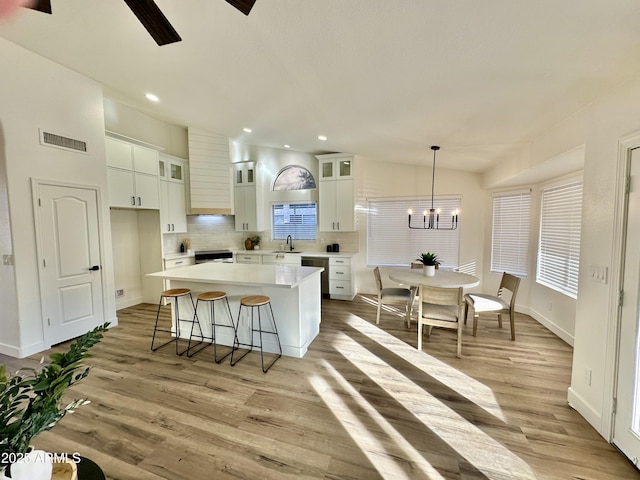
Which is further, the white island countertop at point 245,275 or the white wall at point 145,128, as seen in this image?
the white wall at point 145,128

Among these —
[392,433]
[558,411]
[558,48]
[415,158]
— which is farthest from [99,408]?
[415,158]

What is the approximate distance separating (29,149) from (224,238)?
3387mm

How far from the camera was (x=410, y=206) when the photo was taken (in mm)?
5375

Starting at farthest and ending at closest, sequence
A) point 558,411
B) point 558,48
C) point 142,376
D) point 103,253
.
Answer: point 103,253 < point 142,376 < point 558,411 < point 558,48

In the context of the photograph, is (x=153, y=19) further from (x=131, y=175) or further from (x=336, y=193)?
(x=336, y=193)

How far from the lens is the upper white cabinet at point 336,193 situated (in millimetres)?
5352

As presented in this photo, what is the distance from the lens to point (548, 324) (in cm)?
381

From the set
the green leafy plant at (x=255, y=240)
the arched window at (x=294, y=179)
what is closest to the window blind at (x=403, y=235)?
the arched window at (x=294, y=179)

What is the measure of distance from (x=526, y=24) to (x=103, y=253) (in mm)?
5054

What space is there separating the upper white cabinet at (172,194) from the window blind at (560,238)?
609cm

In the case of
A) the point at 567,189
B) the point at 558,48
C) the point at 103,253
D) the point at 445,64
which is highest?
the point at 445,64

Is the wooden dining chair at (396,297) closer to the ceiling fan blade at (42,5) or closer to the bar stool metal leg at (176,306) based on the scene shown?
the bar stool metal leg at (176,306)

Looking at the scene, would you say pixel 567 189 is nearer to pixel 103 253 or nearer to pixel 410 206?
pixel 410 206

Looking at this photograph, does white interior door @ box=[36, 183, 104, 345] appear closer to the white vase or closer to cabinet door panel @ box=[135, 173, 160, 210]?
cabinet door panel @ box=[135, 173, 160, 210]
